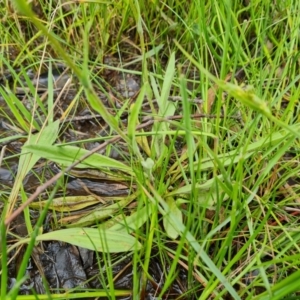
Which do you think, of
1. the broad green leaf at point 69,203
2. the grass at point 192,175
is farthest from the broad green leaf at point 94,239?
the broad green leaf at point 69,203

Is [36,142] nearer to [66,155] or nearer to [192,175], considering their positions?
[66,155]

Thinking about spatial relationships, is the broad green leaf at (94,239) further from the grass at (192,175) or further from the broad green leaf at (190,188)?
the broad green leaf at (190,188)

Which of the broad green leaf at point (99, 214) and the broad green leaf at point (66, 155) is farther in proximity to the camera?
the broad green leaf at point (99, 214)

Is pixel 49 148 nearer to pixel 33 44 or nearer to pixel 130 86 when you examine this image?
pixel 130 86

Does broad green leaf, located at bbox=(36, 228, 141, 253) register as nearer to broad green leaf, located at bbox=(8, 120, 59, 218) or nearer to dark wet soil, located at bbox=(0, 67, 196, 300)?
dark wet soil, located at bbox=(0, 67, 196, 300)

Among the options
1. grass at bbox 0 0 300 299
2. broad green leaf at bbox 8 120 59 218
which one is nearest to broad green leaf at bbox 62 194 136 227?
grass at bbox 0 0 300 299

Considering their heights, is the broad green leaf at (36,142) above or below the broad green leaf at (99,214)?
above

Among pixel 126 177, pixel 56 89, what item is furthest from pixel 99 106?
pixel 56 89

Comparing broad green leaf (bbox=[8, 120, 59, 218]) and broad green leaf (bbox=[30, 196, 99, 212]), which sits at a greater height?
broad green leaf (bbox=[8, 120, 59, 218])

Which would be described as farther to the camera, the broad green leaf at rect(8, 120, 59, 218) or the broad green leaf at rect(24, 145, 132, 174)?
the broad green leaf at rect(8, 120, 59, 218)
